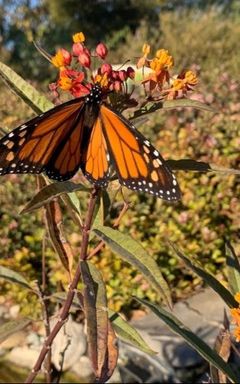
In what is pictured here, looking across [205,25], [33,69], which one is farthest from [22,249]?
[33,69]

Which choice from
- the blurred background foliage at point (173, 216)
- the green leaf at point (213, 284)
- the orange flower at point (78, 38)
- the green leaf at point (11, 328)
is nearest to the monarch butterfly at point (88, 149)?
the orange flower at point (78, 38)

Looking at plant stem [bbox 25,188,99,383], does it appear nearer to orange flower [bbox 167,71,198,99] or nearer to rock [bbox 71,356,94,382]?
orange flower [bbox 167,71,198,99]

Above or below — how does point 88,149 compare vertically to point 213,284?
above

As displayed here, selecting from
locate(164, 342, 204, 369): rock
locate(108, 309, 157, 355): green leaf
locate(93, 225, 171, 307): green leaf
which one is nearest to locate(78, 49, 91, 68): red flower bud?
locate(93, 225, 171, 307): green leaf

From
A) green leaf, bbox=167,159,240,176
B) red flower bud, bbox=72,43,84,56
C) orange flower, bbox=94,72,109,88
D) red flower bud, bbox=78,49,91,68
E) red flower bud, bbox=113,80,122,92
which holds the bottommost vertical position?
green leaf, bbox=167,159,240,176

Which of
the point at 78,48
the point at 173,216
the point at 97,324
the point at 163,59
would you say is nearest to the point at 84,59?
the point at 78,48

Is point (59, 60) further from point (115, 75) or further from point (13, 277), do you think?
point (13, 277)

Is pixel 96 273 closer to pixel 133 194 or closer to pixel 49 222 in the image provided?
pixel 49 222
